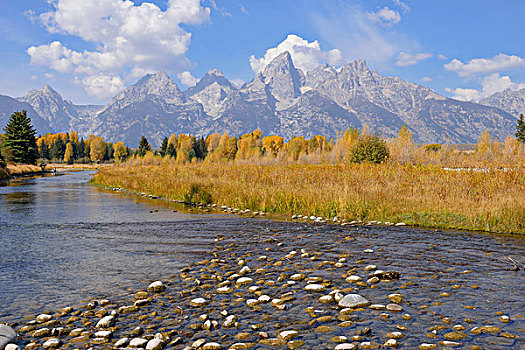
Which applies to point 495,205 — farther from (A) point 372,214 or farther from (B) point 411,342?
(B) point 411,342

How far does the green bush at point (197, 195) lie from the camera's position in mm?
24172

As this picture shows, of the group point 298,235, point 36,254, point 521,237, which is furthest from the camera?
point 298,235

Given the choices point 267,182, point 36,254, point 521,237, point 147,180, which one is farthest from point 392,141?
point 36,254

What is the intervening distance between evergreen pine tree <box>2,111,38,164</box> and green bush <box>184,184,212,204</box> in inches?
2664

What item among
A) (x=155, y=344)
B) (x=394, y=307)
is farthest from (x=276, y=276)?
(x=155, y=344)

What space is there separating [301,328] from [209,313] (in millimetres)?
1675

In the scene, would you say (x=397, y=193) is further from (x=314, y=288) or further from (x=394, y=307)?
(x=394, y=307)

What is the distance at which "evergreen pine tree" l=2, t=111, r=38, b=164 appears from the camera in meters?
75.8

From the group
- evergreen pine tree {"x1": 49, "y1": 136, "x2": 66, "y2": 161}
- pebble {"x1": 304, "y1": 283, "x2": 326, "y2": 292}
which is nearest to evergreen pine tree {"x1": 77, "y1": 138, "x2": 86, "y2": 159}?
evergreen pine tree {"x1": 49, "y1": 136, "x2": 66, "y2": 161}

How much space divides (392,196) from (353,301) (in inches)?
459

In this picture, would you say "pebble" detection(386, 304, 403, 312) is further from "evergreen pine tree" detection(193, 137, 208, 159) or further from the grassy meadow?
"evergreen pine tree" detection(193, 137, 208, 159)

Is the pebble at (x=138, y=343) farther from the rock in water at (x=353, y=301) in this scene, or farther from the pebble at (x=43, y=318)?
the rock in water at (x=353, y=301)

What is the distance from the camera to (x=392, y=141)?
44.6 metres

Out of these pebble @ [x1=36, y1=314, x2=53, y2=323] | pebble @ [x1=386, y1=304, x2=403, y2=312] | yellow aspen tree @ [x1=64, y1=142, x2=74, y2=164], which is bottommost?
pebble @ [x1=36, y1=314, x2=53, y2=323]
